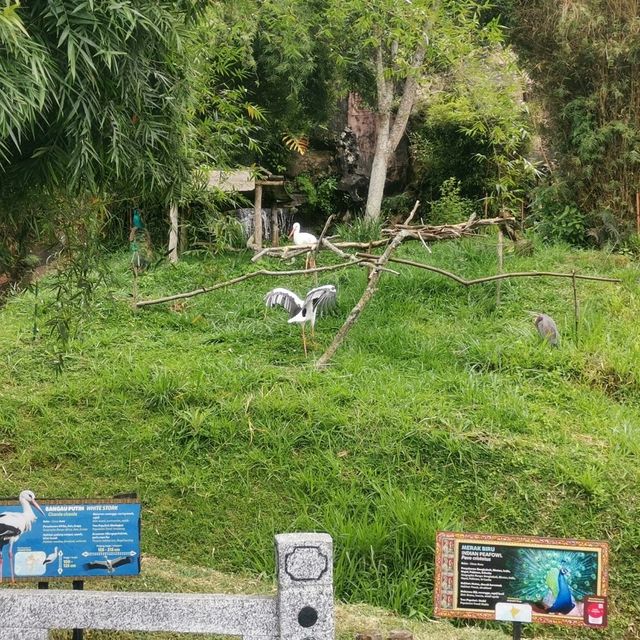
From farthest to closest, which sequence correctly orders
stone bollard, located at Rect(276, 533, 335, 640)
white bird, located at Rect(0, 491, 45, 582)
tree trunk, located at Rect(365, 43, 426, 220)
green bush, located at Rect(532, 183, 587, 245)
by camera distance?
tree trunk, located at Rect(365, 43, 426, 220) < green bush, located at Rect(532, 183, 587, 245) < white bird, located at Rect(0, 491, 45, 582) < stone bollard, located at Rect(276, 533, 335, 640)

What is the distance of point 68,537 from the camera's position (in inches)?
133

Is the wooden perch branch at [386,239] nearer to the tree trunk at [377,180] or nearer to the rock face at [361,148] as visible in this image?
the tree trunk at [377,180]

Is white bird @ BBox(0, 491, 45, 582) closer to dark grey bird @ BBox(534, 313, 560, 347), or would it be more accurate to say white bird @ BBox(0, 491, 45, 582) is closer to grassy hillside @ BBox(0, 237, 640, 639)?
grassy hillside @ BBox(0, 237, 640, 639)

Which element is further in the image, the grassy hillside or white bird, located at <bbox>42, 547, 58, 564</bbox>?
the grassy hillside

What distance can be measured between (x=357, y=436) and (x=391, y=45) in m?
7.72

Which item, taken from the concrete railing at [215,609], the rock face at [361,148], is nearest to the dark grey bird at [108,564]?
the concrete railing at [215,609]

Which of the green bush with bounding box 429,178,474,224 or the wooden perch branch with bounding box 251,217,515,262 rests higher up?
the green bush with bounding box 429,178,474,224

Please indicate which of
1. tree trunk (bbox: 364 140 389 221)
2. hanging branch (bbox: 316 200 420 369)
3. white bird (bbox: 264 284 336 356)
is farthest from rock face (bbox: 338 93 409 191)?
hanging branch (bbox: 316 200 420 369)

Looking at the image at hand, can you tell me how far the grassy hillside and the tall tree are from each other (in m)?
2.60

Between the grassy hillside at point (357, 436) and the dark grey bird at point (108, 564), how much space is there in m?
1.29

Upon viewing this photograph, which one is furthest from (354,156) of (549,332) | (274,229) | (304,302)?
(549,332)

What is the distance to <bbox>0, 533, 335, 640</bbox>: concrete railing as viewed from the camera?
260cm

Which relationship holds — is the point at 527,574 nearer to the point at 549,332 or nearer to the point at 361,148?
the point at 549,332

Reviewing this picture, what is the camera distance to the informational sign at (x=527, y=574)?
303 cm
